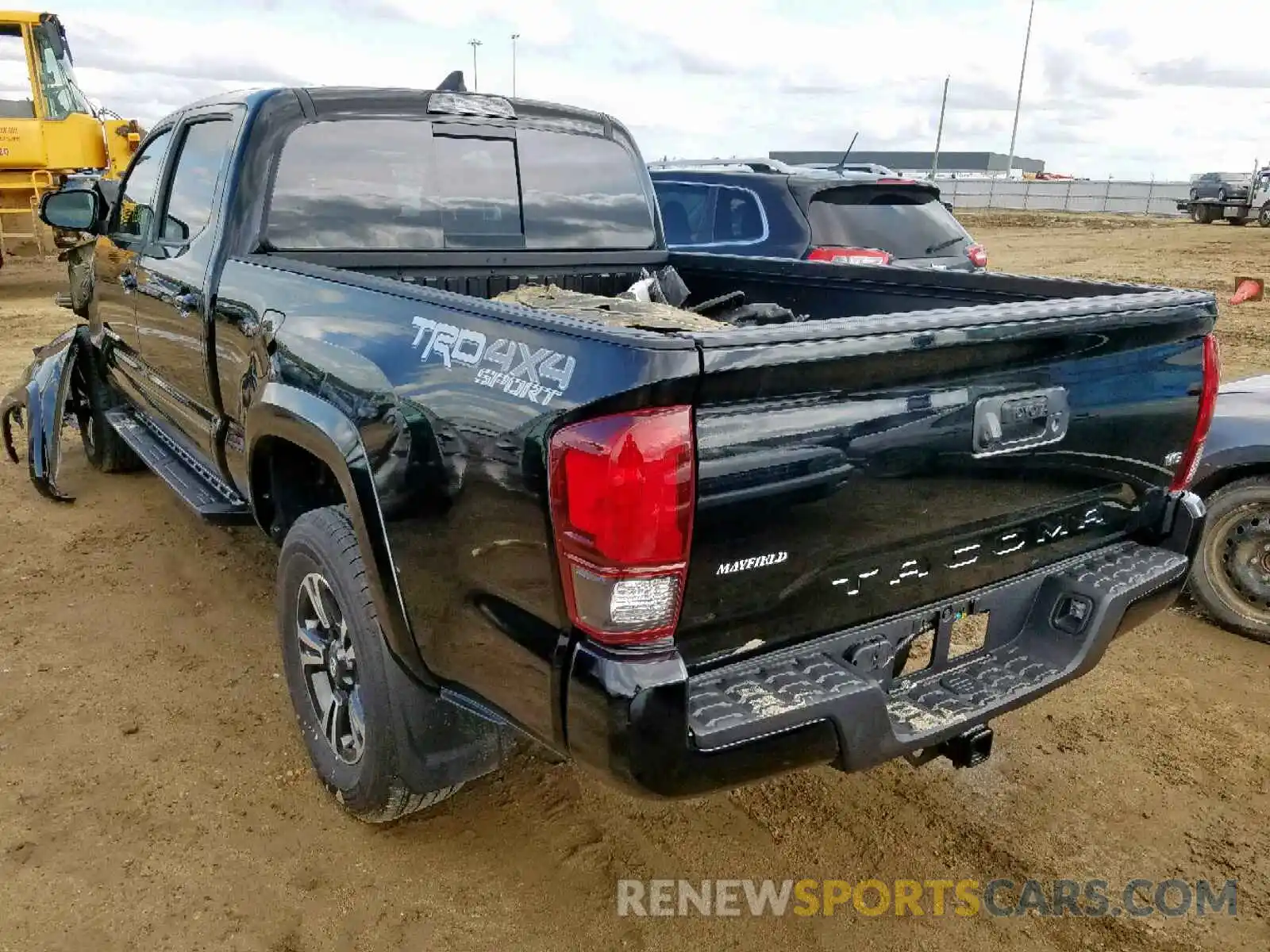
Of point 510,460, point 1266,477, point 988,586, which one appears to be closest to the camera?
point 510,460

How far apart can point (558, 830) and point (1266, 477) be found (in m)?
3.26

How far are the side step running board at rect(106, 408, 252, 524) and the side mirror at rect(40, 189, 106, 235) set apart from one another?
3.35ft

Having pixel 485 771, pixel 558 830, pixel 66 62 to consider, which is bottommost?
pixel 558 830

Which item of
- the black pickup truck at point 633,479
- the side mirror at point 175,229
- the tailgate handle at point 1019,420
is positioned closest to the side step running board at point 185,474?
the black pickup truck at point 633,479

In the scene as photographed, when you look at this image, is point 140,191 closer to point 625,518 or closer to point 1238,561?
point 625,518

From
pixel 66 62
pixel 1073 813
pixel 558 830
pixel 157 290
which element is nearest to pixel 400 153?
pixel 157 290

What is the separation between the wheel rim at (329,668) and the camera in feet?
9.41

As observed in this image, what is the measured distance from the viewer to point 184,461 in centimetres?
446

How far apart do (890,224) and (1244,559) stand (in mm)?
3937

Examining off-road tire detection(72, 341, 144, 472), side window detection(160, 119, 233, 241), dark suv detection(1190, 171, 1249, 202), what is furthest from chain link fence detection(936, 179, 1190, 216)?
side window detection(160, 119, 233, 241)

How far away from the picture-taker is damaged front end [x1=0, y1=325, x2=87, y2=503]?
17.5 ft

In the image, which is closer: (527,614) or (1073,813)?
(527,614)

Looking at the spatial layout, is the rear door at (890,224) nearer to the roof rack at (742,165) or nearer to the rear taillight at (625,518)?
the roof rack at (742,165)

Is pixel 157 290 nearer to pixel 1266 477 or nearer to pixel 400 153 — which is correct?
pixel 400 153
